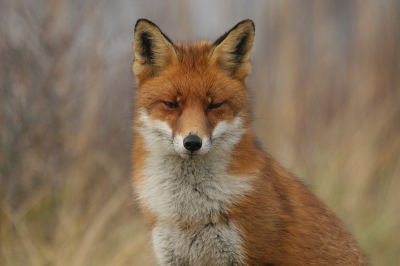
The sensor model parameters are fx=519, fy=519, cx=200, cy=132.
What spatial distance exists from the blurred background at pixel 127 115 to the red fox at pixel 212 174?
594mm

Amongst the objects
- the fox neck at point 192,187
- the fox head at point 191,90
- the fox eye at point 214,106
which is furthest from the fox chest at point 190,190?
the fox eye at point 214,106

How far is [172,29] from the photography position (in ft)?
23.1

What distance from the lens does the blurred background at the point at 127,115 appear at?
519 cm

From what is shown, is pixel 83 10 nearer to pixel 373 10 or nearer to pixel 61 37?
pixel 61 37

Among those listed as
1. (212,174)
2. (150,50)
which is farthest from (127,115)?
(212,174)

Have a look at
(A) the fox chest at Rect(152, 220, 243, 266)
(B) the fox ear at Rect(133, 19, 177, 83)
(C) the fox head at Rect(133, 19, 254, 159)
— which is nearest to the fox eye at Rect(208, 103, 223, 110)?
(C) the fox head at Rect(133, 19, 254, 159)

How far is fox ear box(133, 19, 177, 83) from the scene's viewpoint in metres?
3.62

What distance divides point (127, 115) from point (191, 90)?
9.99 feet

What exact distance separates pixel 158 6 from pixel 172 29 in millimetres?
357

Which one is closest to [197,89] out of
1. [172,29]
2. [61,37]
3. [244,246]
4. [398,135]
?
[244,246]

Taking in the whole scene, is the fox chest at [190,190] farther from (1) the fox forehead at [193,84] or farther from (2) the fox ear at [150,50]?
(2) the fox ear at [150,50]

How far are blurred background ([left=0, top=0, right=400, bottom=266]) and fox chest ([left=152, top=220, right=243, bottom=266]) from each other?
0.62 meters

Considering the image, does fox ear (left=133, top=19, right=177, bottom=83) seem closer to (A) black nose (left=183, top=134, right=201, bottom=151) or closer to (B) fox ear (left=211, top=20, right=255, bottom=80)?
(B) fox ear (left=211, top=20, right=255, bottom=80)

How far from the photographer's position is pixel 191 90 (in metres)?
3.46
